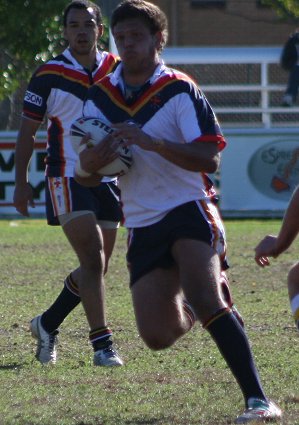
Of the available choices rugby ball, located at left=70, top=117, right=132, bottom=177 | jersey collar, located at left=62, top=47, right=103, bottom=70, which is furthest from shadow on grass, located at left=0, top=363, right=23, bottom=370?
jersey collar, located at left=62, top=47, right=103, bottom=70

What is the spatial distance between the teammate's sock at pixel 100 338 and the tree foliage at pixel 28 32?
41.7 ft

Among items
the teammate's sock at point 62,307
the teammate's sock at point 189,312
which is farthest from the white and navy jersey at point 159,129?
the teammate's sock at point 62,307

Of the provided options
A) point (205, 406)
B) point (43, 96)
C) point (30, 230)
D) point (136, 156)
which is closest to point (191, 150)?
point (136, 156)

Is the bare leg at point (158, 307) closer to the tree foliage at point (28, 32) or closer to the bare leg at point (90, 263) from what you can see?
the bare leg at point (90, 263)

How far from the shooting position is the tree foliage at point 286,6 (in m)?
17.6

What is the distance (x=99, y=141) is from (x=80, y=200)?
1717mm

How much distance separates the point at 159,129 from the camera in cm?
595

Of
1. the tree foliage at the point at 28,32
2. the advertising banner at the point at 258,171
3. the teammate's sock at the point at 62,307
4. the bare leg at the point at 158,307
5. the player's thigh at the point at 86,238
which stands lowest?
the advertising banner at the point at 258,171

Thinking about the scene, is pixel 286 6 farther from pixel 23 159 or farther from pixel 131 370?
pixel 131 370

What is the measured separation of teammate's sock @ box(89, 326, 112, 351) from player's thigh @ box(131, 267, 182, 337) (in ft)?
4.29

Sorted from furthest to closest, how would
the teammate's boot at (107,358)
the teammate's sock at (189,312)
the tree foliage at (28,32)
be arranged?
the tree foliage at (28,32)
the teammate's boot at (107,358)
the teammate's sock at (189,312)

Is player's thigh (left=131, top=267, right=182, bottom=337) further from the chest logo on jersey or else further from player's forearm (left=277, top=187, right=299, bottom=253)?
the chest logo on jersey

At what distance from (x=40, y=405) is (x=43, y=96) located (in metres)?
2.20

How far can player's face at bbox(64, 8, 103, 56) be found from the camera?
24.9 feet
